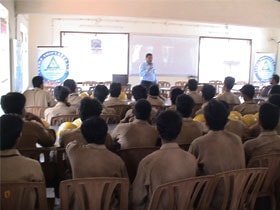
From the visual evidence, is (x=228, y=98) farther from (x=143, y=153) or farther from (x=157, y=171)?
(x=157, y=171)

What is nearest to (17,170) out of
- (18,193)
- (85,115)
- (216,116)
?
(18,193)

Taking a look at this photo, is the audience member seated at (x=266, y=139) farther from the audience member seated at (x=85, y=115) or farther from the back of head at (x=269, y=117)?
the audience member seated at (x=85, y=115)

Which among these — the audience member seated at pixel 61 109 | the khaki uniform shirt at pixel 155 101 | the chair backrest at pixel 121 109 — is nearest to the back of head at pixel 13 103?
the audience member seated at pixel 61 109

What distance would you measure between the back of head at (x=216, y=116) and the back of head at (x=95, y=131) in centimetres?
79

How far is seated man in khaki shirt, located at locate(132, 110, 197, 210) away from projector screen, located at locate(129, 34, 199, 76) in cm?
852

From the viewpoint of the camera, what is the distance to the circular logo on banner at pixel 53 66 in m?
9.13

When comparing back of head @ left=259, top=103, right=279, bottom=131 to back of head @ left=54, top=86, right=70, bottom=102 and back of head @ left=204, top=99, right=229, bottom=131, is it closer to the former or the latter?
back of head @ left=204, top=99, right=229, bottom=131

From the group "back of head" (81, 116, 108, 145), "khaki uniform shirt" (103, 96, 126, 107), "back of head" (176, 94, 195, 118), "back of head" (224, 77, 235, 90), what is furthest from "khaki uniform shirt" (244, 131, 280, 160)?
"back of head" (224, 77, 235, 90)

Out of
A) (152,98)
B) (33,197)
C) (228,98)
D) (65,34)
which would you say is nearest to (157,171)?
(33,197)

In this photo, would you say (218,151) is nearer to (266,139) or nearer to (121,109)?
(266,139)

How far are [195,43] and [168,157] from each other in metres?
9.26

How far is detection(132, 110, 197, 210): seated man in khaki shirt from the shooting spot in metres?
2.25

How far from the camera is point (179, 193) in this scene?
6.85ft

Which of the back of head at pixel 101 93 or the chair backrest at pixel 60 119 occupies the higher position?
the back of head at pixel 101 93
